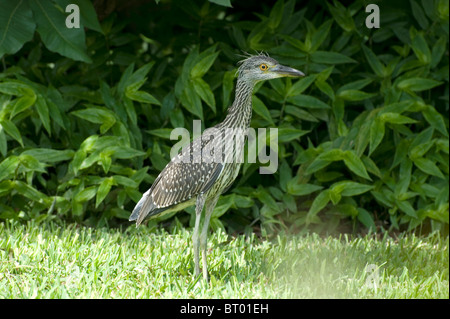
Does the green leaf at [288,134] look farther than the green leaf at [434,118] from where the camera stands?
No

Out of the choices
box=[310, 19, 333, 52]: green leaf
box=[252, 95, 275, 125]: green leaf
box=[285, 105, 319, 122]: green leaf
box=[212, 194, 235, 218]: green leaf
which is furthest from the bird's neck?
box=[310, 19, 333, 52]: green leaf

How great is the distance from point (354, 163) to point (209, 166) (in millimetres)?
2023

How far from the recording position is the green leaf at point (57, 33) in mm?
6133

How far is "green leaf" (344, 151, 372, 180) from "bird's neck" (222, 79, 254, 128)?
5.95 feet

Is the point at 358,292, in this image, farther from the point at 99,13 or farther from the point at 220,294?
the point at 99,13

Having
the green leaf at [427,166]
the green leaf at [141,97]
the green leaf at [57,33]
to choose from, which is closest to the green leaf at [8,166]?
the green leaf at [57,33]

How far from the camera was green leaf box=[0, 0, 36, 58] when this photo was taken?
605cm

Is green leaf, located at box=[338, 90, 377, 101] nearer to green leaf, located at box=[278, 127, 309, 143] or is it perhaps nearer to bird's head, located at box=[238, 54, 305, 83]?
green leaf, located at box=[278, 127, 309, 143]

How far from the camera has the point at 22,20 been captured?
612 centimetres

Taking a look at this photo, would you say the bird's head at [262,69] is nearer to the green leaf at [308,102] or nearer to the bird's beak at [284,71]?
the bird's beak at [284,71]

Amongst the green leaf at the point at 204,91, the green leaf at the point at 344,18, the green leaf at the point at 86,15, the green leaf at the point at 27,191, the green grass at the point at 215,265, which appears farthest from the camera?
the green leaf at the point at 344,18

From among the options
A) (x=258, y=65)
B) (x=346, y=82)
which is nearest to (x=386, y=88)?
(x=346, y=82)

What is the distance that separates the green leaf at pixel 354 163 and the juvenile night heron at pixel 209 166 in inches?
70.0

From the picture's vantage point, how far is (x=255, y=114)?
23.8 feet
